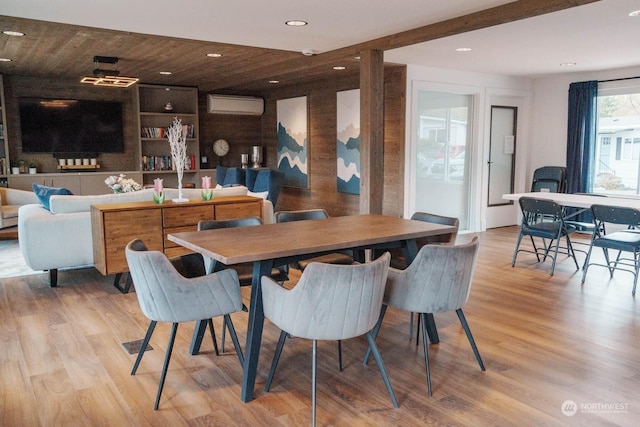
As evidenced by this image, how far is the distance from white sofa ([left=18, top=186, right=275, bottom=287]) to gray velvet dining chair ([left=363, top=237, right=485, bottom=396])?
3.28 meters

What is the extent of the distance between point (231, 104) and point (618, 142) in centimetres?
646

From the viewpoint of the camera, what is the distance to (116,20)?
4.42 meters

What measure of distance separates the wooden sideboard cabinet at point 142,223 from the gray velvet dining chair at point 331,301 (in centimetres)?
258

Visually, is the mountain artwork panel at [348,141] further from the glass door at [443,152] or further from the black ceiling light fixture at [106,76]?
the black ceiling light fixture at [106,76]

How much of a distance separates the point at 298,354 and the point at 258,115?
25.3 feet

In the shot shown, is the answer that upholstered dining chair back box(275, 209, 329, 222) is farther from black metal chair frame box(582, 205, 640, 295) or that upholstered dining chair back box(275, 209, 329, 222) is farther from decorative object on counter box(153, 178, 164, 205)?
black metal chair frame box(582, 205, 640, 295)

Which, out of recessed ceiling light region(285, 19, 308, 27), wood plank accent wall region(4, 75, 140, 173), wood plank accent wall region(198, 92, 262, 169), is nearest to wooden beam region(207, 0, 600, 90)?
recessed ceiling light region(285, 19, 308, 27)

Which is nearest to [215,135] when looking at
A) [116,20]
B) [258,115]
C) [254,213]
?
[258,115]

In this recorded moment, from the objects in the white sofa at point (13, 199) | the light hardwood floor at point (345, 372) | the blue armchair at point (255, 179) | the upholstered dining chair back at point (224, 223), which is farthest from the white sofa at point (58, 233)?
the blue armchair at point (255, 179)

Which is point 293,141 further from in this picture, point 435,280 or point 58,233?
point 435,280

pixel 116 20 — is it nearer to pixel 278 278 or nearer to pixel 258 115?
pixel 278 278

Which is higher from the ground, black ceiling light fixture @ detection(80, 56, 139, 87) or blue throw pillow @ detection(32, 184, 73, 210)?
black ceiling light fixture @ detection(80, 56, 139, 87)

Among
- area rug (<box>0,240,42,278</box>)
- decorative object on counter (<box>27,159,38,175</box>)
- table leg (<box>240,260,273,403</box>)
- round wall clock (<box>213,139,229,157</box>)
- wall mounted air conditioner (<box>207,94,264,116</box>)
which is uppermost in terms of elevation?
wall mounted air conditioner (<box>207,94,264,116</box>)

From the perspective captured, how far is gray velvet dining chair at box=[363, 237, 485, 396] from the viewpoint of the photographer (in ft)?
9.20
